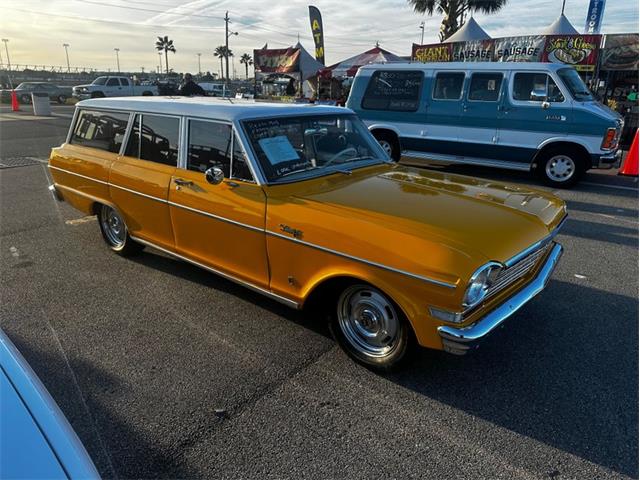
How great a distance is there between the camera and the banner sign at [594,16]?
16.6 meters

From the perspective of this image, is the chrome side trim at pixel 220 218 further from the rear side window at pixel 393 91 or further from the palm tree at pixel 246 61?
the palm tree at pixel 246 61

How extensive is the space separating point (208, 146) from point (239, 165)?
1.39ft

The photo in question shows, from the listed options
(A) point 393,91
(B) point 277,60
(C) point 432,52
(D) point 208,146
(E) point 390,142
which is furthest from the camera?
(B) point 277,60

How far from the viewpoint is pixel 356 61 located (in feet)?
60.8

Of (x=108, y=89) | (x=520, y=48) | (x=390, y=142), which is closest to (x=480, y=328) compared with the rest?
(x=390, y=142)

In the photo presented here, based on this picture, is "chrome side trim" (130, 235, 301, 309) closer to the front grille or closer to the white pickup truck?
the front grille

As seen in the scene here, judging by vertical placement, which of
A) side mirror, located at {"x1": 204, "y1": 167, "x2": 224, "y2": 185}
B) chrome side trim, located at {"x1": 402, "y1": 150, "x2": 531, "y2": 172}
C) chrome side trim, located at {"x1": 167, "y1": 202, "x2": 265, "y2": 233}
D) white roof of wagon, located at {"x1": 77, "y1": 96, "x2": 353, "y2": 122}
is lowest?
chrome side trim, located at {"x1": 402, "y1": 150, "x2": 531, "y2": 172}

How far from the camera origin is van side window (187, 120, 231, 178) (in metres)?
3.52

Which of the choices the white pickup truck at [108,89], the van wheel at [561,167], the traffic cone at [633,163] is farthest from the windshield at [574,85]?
the white pickup truck at [108,89]

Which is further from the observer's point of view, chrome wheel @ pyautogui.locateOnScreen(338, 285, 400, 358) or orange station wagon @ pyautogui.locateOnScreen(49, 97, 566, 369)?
chrome wheel @ pyautogui.locateOnScreen(338, 285, 400, 358)

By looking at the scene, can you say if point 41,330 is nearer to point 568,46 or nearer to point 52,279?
point 52,279

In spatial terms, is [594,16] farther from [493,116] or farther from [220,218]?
[220,218]

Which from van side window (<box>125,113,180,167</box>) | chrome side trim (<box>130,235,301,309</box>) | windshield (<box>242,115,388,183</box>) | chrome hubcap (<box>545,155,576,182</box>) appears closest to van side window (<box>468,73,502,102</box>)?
chrome hubcap (<box>545,155,576,182</box>)

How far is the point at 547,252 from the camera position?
11.5 feet
